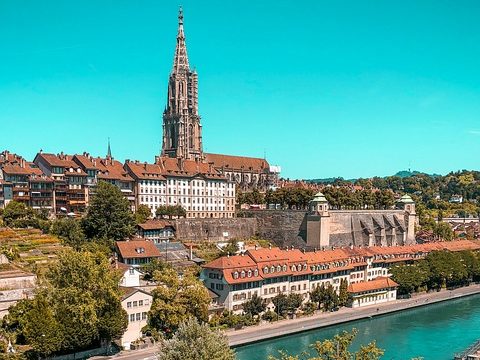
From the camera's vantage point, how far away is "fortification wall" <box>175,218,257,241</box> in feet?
239

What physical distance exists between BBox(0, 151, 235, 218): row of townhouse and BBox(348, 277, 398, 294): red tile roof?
92.6ft

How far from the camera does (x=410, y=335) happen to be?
52.6m

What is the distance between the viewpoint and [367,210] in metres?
85.8

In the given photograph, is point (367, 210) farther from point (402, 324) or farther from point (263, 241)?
point (402, 324)

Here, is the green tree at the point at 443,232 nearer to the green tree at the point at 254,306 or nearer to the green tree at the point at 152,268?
the green tree at the point at 254,306

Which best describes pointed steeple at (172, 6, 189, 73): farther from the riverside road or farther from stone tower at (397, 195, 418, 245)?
the riverside road

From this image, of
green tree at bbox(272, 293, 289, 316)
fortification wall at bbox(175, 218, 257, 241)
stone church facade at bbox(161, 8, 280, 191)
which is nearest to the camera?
green tree at bbox(272, 293, 289, 316)

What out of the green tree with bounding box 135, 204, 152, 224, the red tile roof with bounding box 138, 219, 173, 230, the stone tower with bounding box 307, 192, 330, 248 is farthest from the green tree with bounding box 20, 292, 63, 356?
the stone tower with bounding box 307, 192, 330, 248

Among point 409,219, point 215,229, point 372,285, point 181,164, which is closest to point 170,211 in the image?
point 215,229

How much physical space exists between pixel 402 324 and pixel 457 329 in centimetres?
498

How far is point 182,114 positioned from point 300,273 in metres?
53.0

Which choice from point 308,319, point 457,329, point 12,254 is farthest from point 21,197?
point 457,329

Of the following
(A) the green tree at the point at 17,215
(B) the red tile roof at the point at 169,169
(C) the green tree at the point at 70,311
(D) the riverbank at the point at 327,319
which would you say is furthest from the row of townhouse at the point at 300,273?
(B) the red tile roof at the point at 169,169

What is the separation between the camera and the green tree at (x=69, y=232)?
192ft
